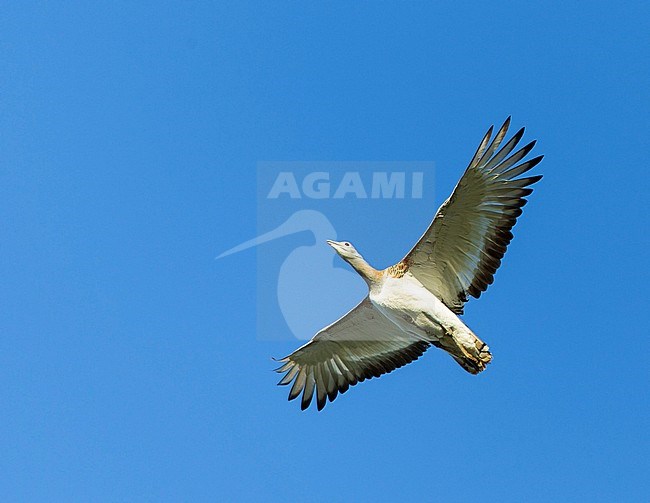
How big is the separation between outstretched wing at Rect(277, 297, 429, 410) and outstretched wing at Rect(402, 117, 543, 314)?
1527mm

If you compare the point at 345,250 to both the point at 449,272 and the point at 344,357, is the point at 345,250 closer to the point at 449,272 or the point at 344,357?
the point at 449,272

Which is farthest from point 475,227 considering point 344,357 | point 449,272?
point 344,357

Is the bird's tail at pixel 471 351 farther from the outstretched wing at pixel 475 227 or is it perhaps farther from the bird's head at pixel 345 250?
the bird's head at pixel 345 250

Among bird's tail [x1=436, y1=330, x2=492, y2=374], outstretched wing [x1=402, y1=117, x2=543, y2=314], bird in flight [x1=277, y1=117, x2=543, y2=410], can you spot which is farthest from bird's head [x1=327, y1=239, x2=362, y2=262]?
bird's tail [x1=436, y1=330, x2=492, y2=374]

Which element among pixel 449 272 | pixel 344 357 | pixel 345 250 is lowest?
pixel 449 272

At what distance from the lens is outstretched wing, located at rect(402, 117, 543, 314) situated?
16.3 m

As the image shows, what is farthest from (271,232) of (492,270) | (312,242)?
(492,270)

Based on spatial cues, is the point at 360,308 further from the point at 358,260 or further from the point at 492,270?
the point at 492,270

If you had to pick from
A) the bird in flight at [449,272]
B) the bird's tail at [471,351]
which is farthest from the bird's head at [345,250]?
the bird's tail at [471,351]

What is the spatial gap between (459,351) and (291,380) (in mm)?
4028

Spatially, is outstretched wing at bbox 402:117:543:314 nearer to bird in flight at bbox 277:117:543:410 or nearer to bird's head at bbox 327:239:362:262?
bird in flight at bbox 277:117:543:410

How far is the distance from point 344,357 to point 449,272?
3.02 meters

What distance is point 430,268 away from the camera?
17406mm

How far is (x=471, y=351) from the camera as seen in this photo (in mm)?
16531
